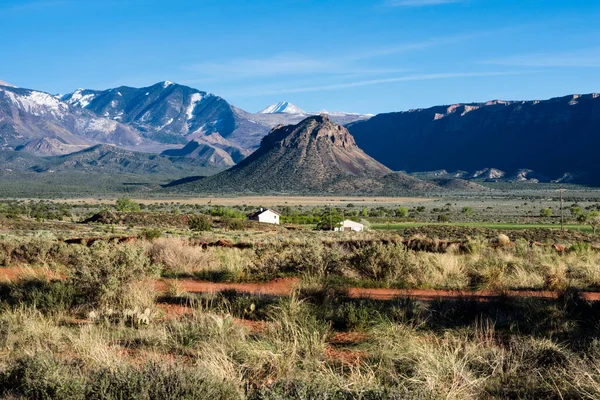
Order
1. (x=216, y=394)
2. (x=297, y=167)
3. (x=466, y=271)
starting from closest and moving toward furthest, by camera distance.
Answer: (x=216, y=394) < (x=466, y=271) < (x=297, y=167)

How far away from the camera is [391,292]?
1434 centimetres

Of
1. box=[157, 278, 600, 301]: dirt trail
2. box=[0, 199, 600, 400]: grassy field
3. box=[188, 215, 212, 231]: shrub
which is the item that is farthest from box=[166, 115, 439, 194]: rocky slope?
box=[157, 278, 600, 301]: dirt trail

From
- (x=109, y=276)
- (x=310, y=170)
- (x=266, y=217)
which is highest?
(x=109, y=276)

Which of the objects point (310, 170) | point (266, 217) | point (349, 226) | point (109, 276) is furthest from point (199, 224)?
point (310, 170)

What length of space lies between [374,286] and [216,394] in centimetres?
941

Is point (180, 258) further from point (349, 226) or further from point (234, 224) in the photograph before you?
point (234, 224)

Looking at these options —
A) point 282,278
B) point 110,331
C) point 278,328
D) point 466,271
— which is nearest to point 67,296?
point 110,331

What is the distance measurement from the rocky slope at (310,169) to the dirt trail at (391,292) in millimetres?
137068

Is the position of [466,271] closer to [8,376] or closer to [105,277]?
[105,277]

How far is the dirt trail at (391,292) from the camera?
1299cm

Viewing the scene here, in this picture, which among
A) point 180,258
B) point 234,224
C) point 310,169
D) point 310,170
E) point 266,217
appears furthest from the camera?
point 310,169

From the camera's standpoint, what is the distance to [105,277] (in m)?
12.5

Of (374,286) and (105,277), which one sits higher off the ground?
(105,277)

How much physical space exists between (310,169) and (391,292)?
5860 inches
